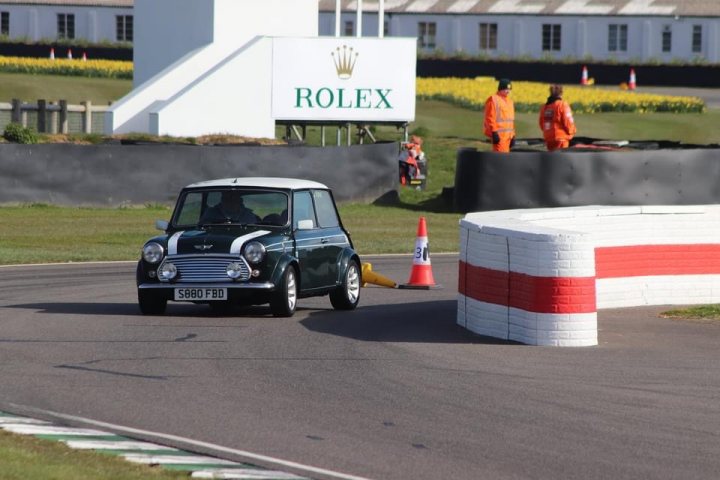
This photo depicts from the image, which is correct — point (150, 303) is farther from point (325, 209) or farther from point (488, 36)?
point (488, 36)

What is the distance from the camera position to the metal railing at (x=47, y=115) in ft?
127

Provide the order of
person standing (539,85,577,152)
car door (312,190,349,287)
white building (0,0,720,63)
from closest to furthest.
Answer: car door (312,190,349,287) → person standing (539,85,577,152) → white building (0,0,720,63)

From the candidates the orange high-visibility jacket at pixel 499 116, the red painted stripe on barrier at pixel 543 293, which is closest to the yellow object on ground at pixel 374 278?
the red painted stripe on barrier at pixel 543 293

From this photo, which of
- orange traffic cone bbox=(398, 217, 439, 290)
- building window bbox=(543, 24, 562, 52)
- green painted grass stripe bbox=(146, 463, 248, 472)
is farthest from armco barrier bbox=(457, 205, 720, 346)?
building window bbox=(543, 24, 562, 52)

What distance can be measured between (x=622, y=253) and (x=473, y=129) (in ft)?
97.9

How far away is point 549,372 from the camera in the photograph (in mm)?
12312

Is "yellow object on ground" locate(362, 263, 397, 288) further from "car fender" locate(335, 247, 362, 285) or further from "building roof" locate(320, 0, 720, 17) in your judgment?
"building roof" locate(320, 0, 720, 17)

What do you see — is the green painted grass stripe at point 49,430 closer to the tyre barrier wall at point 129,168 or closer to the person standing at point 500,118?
the person standing at point 500,118

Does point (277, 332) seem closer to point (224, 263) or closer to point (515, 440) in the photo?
point (224, 263)

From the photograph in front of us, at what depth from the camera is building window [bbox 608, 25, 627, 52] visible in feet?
276

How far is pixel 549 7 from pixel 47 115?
50040 mm

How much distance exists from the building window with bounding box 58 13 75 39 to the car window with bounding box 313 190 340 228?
232 feet

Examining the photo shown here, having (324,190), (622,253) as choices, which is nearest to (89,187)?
(324,190)

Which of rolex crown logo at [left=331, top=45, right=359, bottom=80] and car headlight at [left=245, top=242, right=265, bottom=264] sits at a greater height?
rolex crown logo at [left=331, top=45, right=359, bottom=80]
